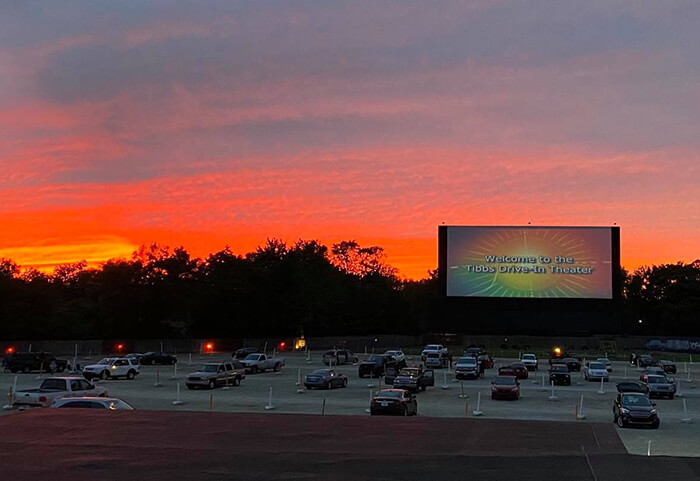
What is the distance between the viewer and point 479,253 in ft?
283

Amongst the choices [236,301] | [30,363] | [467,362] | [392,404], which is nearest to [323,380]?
[467,362]

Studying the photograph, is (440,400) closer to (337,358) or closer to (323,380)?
(323,380)

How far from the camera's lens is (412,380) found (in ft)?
145

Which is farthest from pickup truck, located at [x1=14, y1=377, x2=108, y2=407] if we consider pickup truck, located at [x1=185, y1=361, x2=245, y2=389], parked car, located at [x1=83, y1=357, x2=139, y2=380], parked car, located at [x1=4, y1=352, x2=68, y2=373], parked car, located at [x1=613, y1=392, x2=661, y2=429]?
parked car, located at [x1=4, y1=352, x2=68, y2=373]

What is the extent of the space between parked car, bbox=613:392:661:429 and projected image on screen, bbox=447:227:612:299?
5540 centimetres

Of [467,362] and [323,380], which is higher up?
[467,362]

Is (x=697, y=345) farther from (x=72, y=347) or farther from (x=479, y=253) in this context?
(x=72, y=347)

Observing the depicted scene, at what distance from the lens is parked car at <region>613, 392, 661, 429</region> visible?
29312 mm

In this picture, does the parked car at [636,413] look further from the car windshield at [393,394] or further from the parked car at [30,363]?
the parked car at [30,363]

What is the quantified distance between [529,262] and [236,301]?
46.4 meters

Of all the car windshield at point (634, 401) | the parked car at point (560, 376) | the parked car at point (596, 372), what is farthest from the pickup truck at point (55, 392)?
the parked car at point (596, 372)

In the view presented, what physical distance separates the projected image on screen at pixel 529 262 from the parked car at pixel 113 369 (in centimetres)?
4361

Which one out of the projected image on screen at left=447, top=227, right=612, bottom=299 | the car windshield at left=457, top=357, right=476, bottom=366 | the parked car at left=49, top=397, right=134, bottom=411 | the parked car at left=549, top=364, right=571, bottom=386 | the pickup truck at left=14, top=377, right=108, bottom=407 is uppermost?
the projected image on screen at left=447, top=227, right=612, bottom=299

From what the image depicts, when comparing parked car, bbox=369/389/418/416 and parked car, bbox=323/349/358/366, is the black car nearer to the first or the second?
parked car, bbox=323/349/358/366
